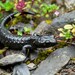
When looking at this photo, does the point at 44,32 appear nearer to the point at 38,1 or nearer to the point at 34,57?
the point at 34,57

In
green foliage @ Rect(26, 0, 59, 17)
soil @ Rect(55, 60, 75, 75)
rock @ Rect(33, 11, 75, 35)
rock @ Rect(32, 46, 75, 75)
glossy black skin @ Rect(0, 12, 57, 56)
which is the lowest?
soil @ Rect(55, 60, 75, 75)

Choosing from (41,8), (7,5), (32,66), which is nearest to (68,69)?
(32,66)

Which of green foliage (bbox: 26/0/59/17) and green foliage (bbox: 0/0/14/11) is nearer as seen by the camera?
green foliage (bbox: 26/0/59/17)

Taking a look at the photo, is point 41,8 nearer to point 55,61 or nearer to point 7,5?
point 7,5

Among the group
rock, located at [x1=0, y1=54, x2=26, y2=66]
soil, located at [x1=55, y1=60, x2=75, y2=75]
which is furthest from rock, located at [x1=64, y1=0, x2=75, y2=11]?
rock, located at [x1=0, y1=54, x2=26, y2=66]

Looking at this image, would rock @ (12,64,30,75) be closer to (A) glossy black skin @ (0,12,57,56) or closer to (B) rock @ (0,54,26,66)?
(B) rock @ (0,54,26,66)

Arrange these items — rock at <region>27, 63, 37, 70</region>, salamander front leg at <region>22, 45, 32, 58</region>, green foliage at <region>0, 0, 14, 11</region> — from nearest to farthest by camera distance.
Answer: rock at <region>27, 63, 37, 70</region> < salamander front leg at <region>22, 45, 32, 58</region> < green foliage at <region>0, 0, 14, 11</region>

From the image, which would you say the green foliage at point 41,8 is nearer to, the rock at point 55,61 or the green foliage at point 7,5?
the green foliage at point 7,5
